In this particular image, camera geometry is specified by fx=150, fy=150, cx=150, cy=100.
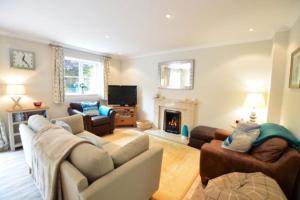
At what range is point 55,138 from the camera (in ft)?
4.97

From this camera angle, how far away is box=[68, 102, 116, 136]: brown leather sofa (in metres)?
3.76

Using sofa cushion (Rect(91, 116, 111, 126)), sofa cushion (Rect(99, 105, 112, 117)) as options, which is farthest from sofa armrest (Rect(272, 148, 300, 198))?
sofa cushion (Rect(99, 105, 112, 117))

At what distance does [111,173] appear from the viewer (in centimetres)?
124

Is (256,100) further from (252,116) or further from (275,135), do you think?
(275,135)

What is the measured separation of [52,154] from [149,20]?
7.46ft

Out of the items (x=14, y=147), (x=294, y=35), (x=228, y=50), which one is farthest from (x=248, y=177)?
(x=14, y=147)

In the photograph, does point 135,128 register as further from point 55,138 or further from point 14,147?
point 55,138

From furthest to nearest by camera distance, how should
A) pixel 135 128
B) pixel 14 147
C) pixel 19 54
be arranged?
pixel 135 128 < pixel 19 54 < pixel 14 147

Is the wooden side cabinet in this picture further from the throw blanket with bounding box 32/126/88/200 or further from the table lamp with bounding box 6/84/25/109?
the throw blanket with bounding box 32/126/88/200

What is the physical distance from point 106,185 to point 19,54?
3.79 metres

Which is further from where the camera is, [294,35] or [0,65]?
[0,65]

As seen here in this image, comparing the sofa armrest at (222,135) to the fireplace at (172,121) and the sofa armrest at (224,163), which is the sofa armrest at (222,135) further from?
the fireplace at (172,121)

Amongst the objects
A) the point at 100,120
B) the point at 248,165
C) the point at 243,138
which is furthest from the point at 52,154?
the point at 100,120

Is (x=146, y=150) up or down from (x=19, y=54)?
down
